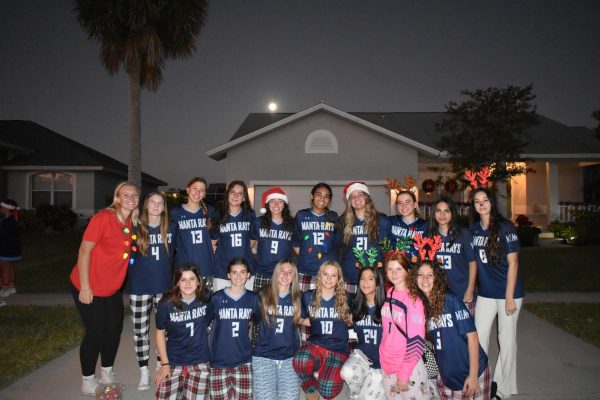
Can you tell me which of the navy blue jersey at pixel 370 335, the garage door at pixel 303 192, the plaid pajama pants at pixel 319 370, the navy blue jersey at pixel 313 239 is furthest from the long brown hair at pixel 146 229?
the garage door at pixel 303 192

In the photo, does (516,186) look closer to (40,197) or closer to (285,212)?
(285,212)

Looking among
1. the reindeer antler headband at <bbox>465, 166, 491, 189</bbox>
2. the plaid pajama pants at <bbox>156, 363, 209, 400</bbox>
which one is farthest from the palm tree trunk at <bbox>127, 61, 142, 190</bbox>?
the reindeer antler headband at <bbox>465, 166, 491, 189</bbox>

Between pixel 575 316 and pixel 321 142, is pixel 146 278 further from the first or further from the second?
pixel 321 142

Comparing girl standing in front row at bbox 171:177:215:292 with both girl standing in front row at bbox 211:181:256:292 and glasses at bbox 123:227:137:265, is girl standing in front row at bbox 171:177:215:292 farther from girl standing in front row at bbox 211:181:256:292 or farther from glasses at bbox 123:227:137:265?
glasses at bbox 123:227:137:265

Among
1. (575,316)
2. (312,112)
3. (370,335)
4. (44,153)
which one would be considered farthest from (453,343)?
(44,153)

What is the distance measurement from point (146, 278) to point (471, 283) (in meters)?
3.04

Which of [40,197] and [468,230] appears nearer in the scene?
[468,230]

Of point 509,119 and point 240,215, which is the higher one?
point 509,119

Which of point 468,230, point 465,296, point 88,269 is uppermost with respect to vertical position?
point 468,230

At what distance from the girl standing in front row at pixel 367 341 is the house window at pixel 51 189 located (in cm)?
1847

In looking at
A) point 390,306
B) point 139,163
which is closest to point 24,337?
point 390,306

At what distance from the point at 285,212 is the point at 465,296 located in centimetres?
207

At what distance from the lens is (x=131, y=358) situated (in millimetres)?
4801

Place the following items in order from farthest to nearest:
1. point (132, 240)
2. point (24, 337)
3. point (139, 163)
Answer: point (139, 163) < point (24, 337) < point (132, 240)
